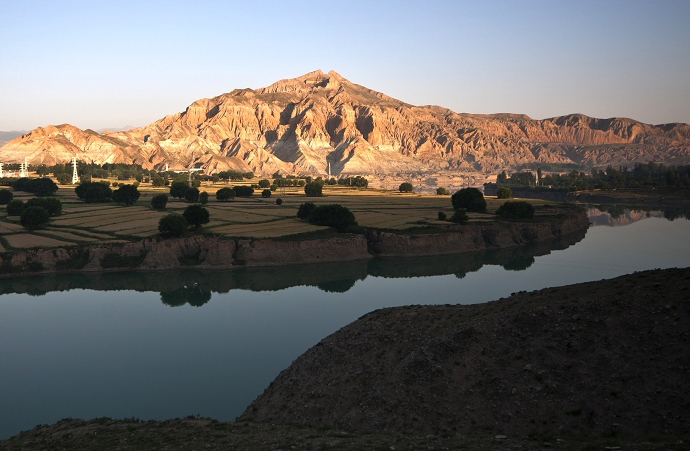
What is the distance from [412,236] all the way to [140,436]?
5425cm

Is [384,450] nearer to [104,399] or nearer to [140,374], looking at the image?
[104,399]

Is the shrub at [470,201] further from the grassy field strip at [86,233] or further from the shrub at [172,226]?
the grassy field strip at [86,233]

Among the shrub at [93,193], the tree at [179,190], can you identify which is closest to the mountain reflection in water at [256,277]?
the shrub at [93,193]

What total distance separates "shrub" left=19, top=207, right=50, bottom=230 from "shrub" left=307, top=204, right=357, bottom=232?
108 ft

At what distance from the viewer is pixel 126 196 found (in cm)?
9494

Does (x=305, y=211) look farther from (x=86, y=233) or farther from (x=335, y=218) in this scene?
(x=86, y=233)

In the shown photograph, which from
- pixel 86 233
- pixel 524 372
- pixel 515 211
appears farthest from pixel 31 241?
pixel 515 211

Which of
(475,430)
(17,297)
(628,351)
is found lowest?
(17,297)

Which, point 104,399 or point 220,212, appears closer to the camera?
point 104,399

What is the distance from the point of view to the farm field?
218 feet

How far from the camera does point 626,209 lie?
432ft

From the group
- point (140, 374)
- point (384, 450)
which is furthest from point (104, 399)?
point (384, 450)

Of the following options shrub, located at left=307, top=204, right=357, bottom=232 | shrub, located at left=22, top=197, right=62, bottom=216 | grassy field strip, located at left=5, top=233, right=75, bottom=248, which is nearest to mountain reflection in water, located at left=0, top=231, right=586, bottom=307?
grassy field strip, located at left=5, top=233, right=75, bottom=248

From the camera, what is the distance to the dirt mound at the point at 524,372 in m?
17.7
